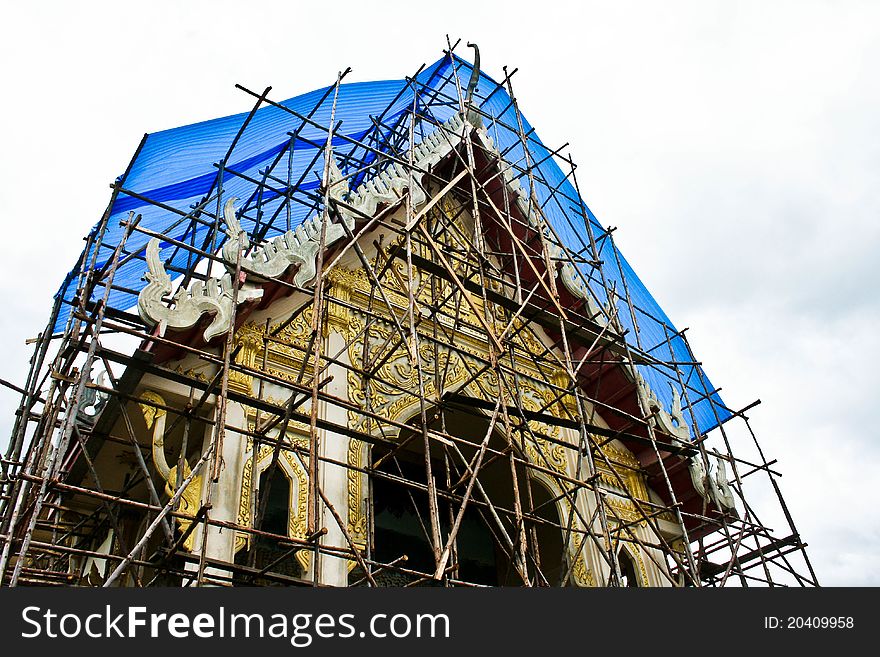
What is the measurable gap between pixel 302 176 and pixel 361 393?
11.0 feet

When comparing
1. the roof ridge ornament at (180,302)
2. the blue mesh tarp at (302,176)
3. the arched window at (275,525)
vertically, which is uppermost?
the blue mesh tarp at (302,176)

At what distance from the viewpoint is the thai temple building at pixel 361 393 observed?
6.34 m

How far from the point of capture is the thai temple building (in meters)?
6.34

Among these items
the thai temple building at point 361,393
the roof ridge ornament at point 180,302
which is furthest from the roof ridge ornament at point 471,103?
the roof ridge ornament at point 180,302

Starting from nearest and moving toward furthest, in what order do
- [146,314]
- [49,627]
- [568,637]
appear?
1. [49,627]
2. [568,637]
3. [146,314]

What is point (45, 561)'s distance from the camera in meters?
9.47

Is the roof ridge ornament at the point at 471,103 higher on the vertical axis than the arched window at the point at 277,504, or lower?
higher

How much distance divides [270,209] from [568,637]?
27.1 ft

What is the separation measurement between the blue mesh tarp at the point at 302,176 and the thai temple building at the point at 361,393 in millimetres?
45

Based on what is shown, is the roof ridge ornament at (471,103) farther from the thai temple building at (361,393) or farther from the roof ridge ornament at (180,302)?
the roof ridge ornament at (180,302)

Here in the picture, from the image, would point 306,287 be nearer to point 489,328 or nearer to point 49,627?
point 489,328

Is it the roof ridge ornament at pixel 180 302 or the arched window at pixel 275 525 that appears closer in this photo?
the roof ridge ornament at pixel 180 302

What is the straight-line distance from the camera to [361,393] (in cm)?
809

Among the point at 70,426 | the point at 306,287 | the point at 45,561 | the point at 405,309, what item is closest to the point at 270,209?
the point at 405,309
